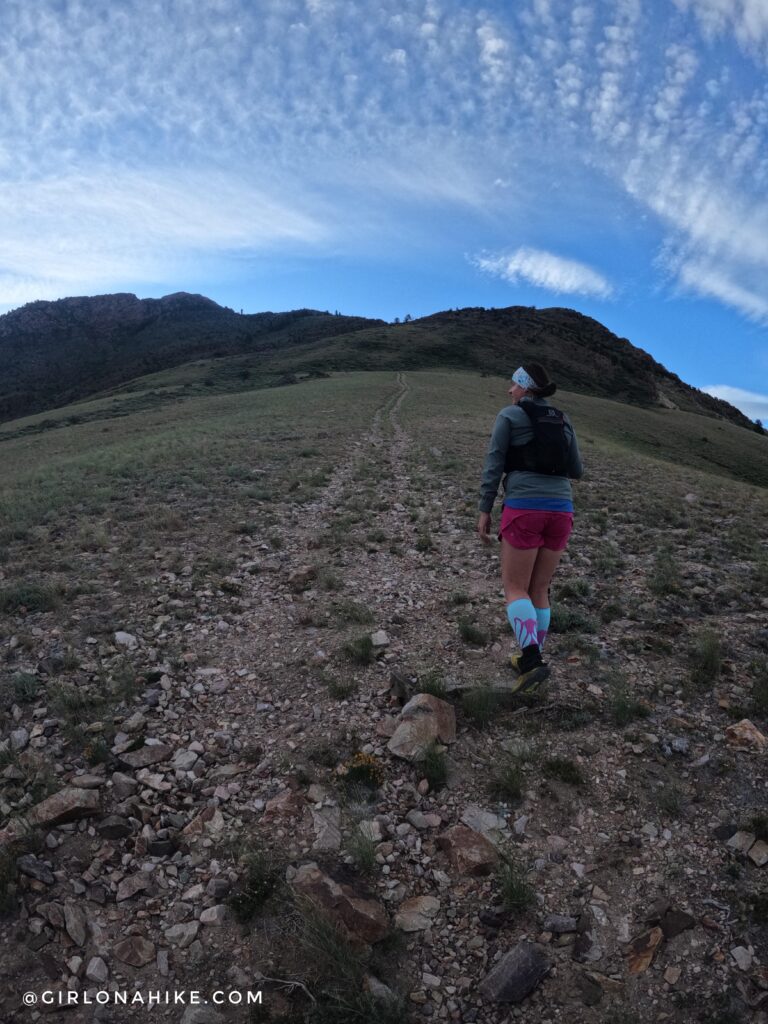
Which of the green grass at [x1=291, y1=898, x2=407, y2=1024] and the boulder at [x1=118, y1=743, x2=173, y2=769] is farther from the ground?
the boulder at [x1=118, y1=743, x2=173, y2=769]

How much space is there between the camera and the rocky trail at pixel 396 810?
A: 307 centimetres

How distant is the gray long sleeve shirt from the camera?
4977 mm

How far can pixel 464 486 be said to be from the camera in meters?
15.0

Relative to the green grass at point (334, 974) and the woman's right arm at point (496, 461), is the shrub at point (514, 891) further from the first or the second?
the woman's right arm at point (496, 461)

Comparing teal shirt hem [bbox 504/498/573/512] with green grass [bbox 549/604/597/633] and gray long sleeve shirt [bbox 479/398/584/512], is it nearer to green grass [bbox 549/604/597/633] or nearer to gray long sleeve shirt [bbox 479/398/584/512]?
gray long sleeve shirt [bbox 479/398/584/512]

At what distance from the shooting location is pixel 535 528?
16.5 feet

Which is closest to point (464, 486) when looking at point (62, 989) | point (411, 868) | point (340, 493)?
point (340, 493)

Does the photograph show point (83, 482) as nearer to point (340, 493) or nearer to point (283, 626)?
point (340, 493)

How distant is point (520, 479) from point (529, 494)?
0.50 ft

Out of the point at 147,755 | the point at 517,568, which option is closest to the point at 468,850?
the point at 517,568

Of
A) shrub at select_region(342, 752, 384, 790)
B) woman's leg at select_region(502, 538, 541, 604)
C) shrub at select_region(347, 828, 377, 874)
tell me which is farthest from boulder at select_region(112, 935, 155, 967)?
woman's leg at select_region(502, 538, 541, 604)

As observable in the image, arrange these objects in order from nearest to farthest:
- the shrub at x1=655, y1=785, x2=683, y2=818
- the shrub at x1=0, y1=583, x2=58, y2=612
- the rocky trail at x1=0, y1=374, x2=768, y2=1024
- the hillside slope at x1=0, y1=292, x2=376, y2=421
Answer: the rocky trail at x1=0, y1=374, x2=768, y2=1024, the shrub at x1=655, y1=785, x2=683, y2=818, the shrub at x1=0, y1=583, x2=58, y2=612, the hillside slope at x1=0, y1=292, x2=376, y2=421

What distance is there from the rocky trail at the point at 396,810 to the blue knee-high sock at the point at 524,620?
562mm

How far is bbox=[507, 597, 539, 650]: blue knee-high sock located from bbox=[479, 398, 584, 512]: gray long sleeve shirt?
0.89 m
